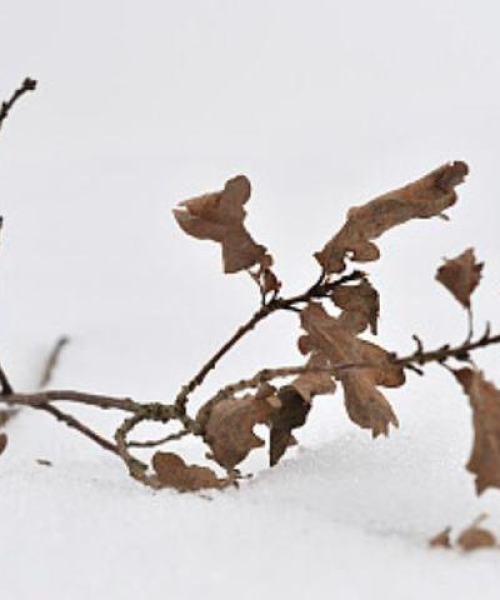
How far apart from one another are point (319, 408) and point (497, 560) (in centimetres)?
82

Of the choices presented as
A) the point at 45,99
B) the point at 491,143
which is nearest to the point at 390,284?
the point at 491,143

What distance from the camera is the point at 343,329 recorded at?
142 centimetres

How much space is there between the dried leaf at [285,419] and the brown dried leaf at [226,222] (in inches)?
6.1

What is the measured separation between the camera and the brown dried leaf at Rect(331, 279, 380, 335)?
144 cm

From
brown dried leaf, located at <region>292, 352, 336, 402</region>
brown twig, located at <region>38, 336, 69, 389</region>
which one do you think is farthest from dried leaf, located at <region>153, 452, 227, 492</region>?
brown twig, located at <region>38, 336, 69, 389</region>

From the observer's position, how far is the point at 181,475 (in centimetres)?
133

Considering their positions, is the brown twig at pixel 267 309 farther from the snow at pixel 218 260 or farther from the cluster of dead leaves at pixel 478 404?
the cluster of dead leaves at pixel 478 404

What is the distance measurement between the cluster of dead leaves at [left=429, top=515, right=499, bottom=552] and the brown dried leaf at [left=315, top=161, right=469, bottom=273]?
40 centimetres

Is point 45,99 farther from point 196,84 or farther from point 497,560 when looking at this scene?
point 497,560

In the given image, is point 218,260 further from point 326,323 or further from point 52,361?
point 326,323

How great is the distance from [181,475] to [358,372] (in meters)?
0.22

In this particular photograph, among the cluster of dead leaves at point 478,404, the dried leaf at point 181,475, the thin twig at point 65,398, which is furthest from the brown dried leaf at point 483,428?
the thin twig at point 65,398

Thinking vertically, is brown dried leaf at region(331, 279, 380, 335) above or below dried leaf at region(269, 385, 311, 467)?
above

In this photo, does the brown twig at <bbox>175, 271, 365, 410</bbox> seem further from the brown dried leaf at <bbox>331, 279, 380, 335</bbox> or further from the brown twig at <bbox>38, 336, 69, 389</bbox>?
the brown twig at <bbox>38, 336, 69, 389</bbox>
